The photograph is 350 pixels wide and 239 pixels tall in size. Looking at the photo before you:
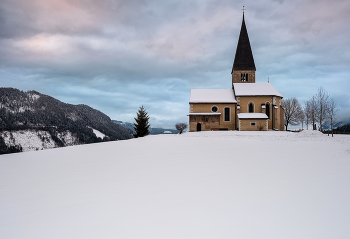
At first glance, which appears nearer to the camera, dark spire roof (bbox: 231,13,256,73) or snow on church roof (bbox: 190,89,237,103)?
snow on church roof (bbox: 190,89,237,103)

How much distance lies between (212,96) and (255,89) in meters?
9.50

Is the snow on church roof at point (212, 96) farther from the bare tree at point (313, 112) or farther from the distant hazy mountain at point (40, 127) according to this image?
the distant hazy mountain at point (40, 127)

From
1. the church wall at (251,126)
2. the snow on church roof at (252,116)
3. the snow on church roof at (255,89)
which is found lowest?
the church wall at (251,126)

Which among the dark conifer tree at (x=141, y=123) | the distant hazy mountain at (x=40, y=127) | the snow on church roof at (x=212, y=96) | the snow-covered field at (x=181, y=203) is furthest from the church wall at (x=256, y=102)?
the distant hazy mountain at (x=40, y=127)

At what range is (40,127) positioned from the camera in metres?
154

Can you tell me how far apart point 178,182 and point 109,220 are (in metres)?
2.95

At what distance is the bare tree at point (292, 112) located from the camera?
54.7 metres

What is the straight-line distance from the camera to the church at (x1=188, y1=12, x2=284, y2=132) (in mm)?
39625

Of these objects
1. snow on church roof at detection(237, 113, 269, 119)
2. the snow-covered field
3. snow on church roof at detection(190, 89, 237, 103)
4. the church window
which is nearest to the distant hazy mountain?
snow on church roof at detection(190, 89, 237, 103)

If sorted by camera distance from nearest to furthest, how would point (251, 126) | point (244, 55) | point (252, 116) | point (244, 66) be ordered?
point (251, 126)
point (252, 116)
point (244, 66)
point (244, 55)

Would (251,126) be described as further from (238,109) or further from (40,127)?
(40,127)

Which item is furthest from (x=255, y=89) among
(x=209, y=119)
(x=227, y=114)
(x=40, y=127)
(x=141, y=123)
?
(x=40, y=127)

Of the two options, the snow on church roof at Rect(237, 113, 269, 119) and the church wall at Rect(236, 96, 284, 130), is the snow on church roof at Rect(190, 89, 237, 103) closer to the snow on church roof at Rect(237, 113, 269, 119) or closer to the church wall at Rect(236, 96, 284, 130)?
the church wall at Rect(236, 96, 284, 130)

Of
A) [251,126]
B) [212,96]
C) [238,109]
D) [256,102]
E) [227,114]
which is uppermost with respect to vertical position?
[212,96]
